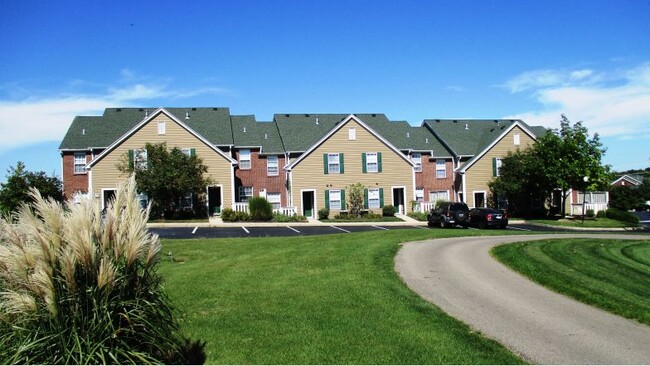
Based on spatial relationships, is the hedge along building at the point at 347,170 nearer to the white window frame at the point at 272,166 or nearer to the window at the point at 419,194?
the white window frame at the point at 272,166

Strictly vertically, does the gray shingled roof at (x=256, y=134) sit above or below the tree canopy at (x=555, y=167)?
above

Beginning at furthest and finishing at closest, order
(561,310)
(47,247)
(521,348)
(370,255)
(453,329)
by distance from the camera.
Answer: (370,255) → (561,310) → (453,329) → (521,348) → (47,247)

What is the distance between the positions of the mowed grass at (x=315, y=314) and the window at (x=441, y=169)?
3307cm

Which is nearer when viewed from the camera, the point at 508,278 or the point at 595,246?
the point at 508,278

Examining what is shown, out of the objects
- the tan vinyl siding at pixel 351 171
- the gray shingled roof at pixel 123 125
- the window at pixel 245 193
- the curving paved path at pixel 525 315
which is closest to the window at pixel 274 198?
the window at pixel 245 193

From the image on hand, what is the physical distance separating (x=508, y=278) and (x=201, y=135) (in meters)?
33.2

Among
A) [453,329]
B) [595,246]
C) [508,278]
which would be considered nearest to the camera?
[453,329]

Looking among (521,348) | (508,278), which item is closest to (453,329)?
(521,348)

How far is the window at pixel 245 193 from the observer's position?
4378 cm

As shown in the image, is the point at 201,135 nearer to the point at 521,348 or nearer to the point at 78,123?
the point at 78,123

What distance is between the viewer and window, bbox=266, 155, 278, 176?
146ft

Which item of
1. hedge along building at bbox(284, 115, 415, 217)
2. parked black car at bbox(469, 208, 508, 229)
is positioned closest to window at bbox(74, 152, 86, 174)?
hedge along building at bbox(284, 115, 415, 217)

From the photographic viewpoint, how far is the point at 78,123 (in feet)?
143

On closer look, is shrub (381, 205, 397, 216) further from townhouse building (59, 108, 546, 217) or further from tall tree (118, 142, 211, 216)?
tall tree (118, 142, 211, 216)
